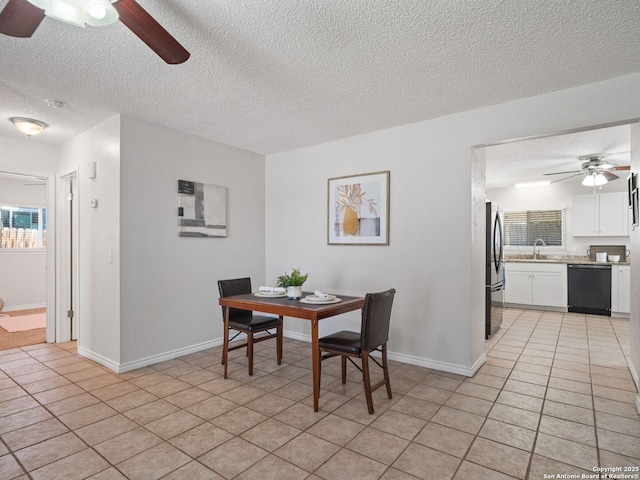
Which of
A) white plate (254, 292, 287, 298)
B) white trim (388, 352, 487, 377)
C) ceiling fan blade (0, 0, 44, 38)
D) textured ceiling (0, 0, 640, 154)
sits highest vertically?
textured ceiling (0, 0, 640, 154)

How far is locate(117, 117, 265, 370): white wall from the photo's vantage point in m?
3.34

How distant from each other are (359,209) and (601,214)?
505cm

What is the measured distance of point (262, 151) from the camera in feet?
15.1

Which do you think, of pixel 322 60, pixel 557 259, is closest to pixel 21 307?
pixel 322 60

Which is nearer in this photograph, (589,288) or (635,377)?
(635,377)

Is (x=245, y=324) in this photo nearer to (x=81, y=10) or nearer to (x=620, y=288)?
(x=81, y=10)

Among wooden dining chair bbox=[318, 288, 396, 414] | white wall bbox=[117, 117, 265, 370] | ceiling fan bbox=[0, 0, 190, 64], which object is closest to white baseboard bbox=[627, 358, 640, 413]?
wooden dining chair bbox=[318, 288, 396, 414]

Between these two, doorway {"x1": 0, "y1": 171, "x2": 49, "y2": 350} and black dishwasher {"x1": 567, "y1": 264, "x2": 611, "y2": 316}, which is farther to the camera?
doorway {"x1": 0, "y1": 171, "x2": 49, "y2": 350}

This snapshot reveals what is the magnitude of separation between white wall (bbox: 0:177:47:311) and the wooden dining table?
17.4 feet

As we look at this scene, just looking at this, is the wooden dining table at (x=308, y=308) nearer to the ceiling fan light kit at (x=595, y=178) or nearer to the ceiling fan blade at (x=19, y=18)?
the ceiling fan blade at (x=19, y=18)

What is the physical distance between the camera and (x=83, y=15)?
1.60 meters

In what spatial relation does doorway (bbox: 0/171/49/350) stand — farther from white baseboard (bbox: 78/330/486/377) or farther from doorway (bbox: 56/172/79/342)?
white baseboard (bbox: 78/330/486/377)

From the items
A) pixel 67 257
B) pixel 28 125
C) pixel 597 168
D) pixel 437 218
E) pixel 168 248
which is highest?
pixel 28 125

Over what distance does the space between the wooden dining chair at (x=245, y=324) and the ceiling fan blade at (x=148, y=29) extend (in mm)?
2185
